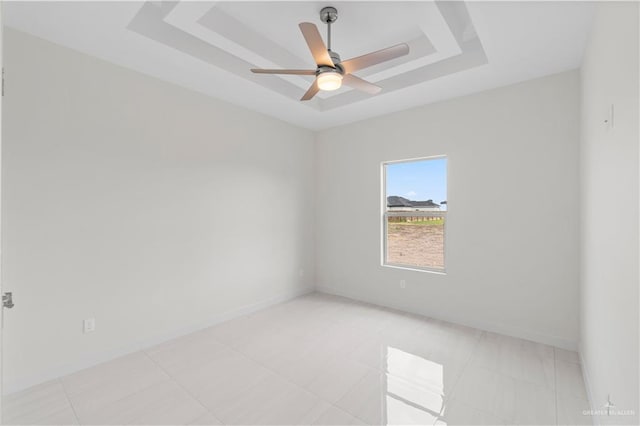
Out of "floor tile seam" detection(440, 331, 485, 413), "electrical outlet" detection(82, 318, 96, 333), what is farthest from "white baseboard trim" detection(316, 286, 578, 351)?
"electrical outlet" detection(82, 318, 96, 333)

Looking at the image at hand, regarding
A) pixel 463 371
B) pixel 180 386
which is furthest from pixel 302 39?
pixel 463 371

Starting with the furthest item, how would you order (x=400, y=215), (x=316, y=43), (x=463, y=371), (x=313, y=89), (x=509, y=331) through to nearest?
1. (x=400, y=215)
2. (x=509, y=331)
3. (x=313, y=89)
4. (x=463, y=371)
5. (x=316, y=43)

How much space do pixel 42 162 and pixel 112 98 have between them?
2.59 ft

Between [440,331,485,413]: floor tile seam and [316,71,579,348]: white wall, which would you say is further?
[316,71,579,348]: white wall

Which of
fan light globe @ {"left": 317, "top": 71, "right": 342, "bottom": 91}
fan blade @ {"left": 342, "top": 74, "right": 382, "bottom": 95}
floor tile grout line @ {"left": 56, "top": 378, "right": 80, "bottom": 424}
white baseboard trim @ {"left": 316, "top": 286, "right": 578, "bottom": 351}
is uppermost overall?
fan blade @ {"left": 342, "top": 74, "right": 382, "bottom": 95}

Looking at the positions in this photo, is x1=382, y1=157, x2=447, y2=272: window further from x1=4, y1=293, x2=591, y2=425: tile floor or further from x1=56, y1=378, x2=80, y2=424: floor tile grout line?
x1=56, y1=378, x2=80, y2=424: floor tile grout line

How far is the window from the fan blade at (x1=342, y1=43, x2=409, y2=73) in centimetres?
184

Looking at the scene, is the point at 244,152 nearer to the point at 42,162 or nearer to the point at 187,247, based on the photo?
the point at 187,247

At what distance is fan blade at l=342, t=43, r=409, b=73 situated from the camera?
2.08 metres

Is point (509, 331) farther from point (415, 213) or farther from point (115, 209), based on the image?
point (115, 209)

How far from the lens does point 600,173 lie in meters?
1.83

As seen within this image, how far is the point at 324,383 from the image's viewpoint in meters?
2.36

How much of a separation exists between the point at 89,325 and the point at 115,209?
3.34ft

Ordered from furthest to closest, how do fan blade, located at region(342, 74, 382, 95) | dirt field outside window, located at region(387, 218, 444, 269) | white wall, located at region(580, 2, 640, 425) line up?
dirt field outside window, located at region(387, 218, 444, 269)
fan blade, located at region(342, 74, 382, 95)
white wall, located at region(580, 2, 640, 425)
